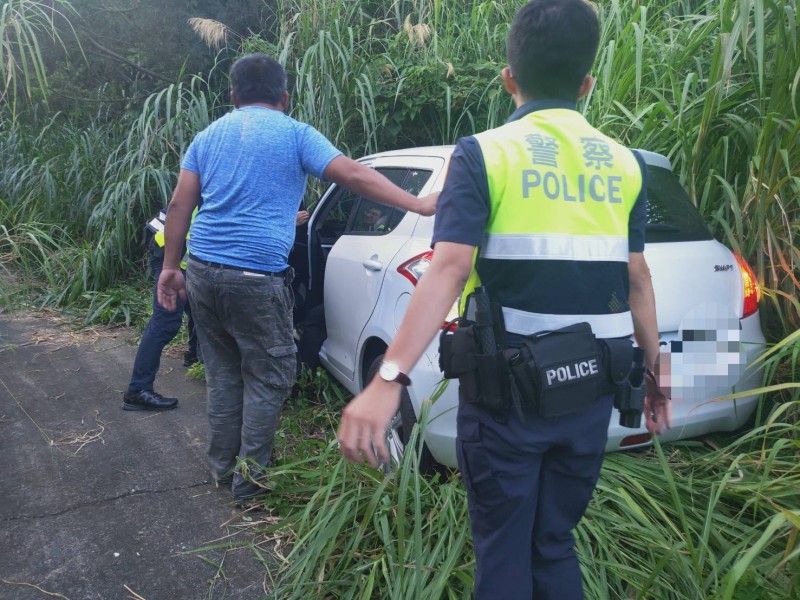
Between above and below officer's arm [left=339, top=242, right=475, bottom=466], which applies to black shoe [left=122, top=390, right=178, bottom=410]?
below

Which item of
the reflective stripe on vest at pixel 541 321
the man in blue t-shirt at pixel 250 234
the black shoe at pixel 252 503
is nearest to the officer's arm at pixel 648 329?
the reflective stripe on vest at pixel 541 321

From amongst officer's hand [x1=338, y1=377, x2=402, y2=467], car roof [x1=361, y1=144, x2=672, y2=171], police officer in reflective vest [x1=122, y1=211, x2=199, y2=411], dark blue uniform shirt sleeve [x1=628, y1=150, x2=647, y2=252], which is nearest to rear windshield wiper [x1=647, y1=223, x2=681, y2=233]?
car roof [x1=361, y1=144, x2=672, y2=171]

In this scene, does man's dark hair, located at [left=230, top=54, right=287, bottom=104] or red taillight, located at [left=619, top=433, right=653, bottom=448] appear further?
man's dark hair, located at [left=230, top=54, right=287, bottom=104]

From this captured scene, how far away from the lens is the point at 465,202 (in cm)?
153

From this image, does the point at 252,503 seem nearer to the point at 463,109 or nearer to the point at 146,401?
the point at 146,401

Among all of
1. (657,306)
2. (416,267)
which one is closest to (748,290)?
(657,306)

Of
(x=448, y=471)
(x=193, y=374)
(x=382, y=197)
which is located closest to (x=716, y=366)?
(x=448, y=471)

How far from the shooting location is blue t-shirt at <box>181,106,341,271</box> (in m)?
2.93

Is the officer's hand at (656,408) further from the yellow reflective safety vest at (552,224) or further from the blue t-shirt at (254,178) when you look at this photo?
the blue t-shirt at (254,178)

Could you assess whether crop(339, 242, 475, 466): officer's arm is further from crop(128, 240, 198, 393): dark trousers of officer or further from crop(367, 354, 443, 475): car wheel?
crop(128, 240, 198, 393): dark trousers of officer

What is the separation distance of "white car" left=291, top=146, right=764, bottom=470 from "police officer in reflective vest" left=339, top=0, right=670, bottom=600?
516mm

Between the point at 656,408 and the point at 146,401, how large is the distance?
323 cm

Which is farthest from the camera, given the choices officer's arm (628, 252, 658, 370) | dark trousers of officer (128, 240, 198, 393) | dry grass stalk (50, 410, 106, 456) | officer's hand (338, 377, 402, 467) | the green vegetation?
dark trousers of officer (128, 240, 198, 393)

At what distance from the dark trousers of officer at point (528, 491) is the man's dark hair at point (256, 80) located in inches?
74.4
